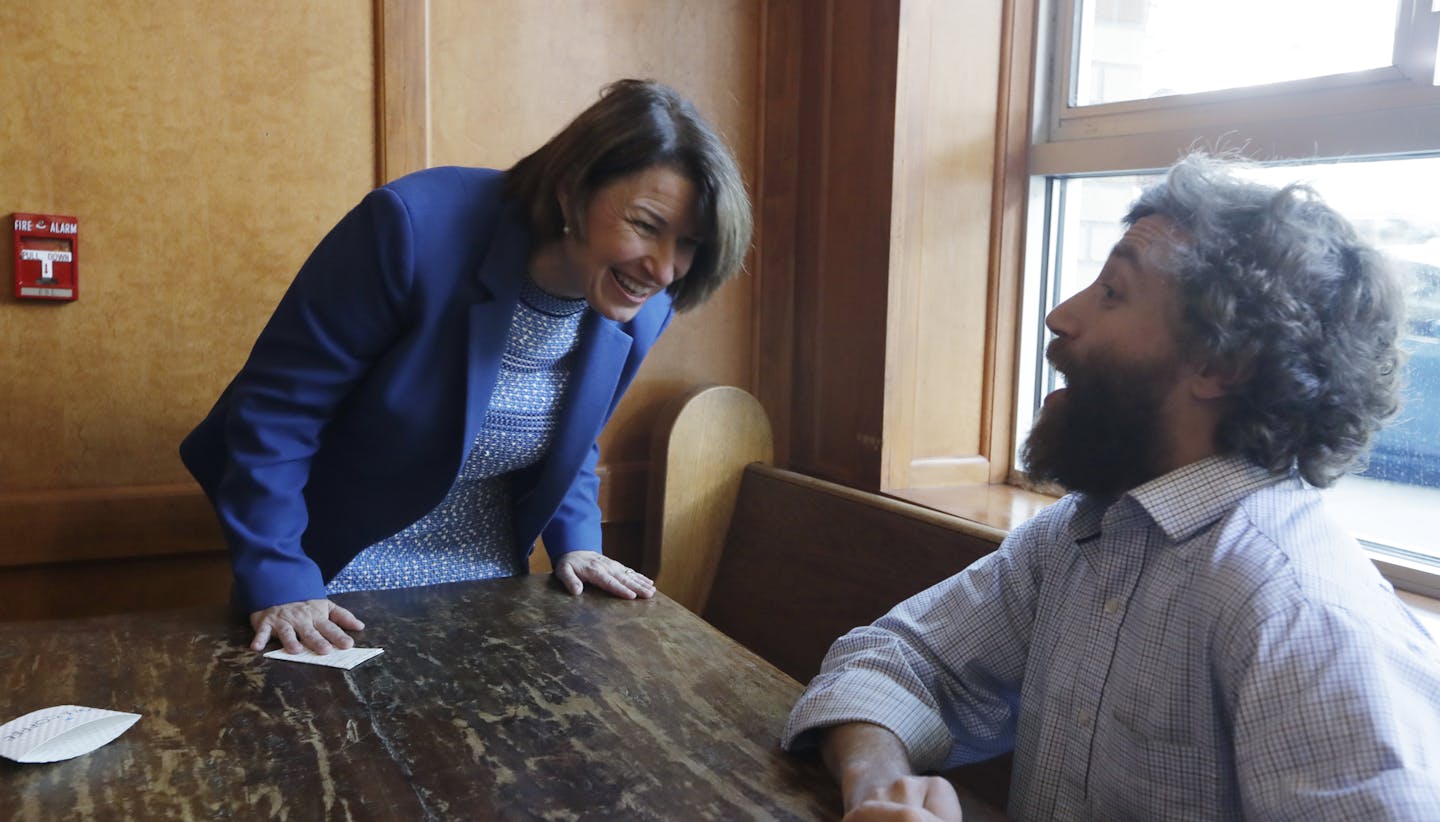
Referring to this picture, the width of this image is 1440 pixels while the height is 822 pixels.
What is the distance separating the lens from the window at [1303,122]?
187 centimetres

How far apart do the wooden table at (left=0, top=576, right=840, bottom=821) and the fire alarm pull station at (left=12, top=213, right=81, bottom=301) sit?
2.72 feet

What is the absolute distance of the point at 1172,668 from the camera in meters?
1.13

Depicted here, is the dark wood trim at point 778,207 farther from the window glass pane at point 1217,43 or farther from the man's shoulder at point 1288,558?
the man's shoulder at point 1288,558

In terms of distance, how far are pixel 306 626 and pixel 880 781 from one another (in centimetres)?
85

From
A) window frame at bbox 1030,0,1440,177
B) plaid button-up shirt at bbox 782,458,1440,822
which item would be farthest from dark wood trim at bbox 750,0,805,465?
plaid button-up shirt at bbox 782,458,1440,822

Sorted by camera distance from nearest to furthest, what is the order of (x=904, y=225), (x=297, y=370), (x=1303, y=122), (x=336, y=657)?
(x=336, y=657) < (x=297, y=370) < (x=1303, y=122) < (x=904, y=225)

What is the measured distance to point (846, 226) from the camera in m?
2.73

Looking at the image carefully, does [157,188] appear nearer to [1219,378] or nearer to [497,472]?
[497,472]

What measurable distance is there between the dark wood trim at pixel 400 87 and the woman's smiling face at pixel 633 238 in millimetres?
877

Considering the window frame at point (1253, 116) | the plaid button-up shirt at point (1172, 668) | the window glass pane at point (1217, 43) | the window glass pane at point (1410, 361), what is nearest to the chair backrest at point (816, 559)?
the plaid button-up shirt at point (1172, 668)

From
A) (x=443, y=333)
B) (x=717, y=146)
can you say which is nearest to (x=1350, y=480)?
(x=717, y=146)

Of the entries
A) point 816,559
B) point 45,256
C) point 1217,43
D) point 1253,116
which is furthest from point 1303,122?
point 45,256

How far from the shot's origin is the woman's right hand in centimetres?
152

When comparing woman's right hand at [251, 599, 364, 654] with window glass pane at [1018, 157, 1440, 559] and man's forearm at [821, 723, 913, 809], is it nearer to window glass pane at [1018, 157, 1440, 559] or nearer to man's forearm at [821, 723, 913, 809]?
man's forearm at [821, 723, 913, 809]
